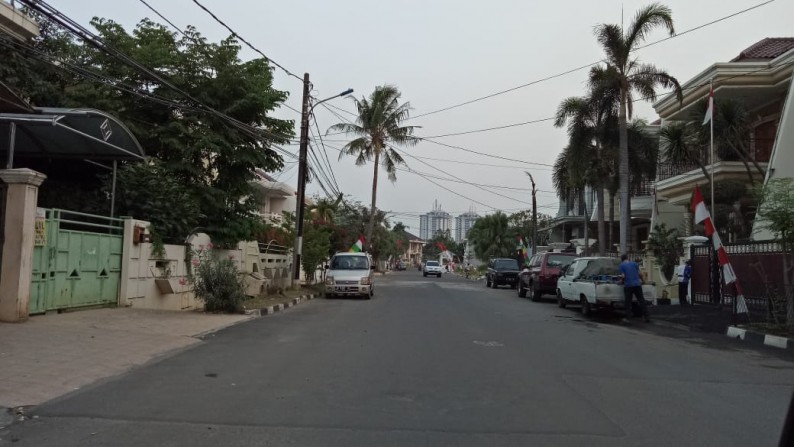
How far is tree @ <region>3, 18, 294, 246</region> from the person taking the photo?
18.8 m

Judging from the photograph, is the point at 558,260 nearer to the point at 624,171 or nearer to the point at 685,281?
the point at 624,171

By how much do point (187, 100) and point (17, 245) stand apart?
941cm

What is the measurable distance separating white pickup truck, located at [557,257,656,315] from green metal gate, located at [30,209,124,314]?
39.8 feet

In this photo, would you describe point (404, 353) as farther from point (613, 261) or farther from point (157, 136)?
point (157, 136)

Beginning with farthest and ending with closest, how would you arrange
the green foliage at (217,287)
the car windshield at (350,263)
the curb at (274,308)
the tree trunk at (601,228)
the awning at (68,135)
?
1. the tree trunk at (601,228)
2. the car windshield at (350,263)
3. the curb at (274,308)
4. the green foliage at (217,287)
5. the awning at (68,135)

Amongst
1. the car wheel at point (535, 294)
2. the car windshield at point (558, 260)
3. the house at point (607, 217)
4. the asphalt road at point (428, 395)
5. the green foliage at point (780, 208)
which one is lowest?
the asphalt road at point (428, 395)

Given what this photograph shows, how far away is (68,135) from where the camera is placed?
14.3 metres

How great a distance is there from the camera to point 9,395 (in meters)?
6.33

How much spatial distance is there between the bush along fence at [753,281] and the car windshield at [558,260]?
4979mm

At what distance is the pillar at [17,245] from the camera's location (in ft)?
35.2

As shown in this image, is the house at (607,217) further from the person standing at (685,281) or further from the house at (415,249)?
the house at (415,249)

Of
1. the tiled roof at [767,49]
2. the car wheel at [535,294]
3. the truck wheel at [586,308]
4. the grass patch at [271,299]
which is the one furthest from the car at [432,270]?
the truck wheel at [586,308]

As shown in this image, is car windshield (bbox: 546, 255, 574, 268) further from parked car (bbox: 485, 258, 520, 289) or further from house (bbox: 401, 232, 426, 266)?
house (bbox: 401, 232, 426, 266)

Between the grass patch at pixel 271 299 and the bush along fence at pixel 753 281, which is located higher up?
the bush along fence at pixel 753 281
